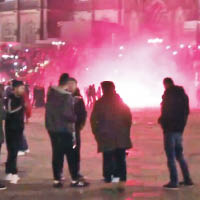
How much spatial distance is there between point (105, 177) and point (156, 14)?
5376cm

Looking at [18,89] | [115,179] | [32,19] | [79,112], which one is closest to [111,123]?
[79,112]

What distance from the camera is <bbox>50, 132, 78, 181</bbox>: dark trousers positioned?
7.73 m

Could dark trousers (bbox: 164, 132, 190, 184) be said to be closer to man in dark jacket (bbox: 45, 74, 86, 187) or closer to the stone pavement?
the stone pavement

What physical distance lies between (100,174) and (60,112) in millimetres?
1887

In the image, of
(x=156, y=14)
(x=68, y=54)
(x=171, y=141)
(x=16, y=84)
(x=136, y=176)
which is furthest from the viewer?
(x=156, y=14)

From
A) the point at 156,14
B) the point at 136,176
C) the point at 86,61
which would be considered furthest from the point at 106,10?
the point at 136,176

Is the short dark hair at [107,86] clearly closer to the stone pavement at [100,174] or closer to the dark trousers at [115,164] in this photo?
the dark trousers at [115,164]

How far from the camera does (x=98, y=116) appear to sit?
315 inches

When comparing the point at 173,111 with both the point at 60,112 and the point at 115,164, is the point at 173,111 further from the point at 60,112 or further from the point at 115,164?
the point at 60,112

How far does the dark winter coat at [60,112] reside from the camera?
7676 millimetres

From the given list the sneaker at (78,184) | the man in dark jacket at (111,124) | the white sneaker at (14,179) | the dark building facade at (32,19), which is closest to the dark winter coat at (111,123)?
the man in dark jacket at (111,124)

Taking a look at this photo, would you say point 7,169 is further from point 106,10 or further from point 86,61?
point 106,10

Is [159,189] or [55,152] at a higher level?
[55,152]

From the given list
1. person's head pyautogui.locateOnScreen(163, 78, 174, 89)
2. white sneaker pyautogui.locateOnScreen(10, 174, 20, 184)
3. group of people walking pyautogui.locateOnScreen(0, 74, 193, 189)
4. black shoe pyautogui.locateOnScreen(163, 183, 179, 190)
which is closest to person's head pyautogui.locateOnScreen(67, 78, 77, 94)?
group of people walking pyautogui.locateOnScreen(0, 74, 193, 189)
